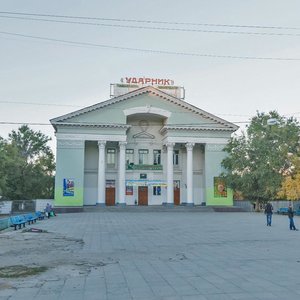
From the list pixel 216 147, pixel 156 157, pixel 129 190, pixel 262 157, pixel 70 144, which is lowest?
pixel 129 190

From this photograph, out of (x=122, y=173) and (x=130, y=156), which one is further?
(x=130, y=156)

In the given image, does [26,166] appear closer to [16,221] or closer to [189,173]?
[189,173]

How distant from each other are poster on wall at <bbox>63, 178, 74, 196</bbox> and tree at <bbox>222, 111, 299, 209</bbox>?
757 inches

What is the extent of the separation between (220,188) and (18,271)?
1762 inches

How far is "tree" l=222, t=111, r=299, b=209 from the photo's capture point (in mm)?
48156

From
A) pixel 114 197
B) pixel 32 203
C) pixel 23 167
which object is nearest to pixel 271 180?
pixel 114 197

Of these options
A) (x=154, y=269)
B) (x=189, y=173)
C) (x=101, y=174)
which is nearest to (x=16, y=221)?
(x=154, y=269)

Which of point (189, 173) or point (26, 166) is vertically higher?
point (26, 166)

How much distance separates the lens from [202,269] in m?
10.1

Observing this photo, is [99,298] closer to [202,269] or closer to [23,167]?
[202,269]

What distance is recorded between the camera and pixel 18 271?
387 inches

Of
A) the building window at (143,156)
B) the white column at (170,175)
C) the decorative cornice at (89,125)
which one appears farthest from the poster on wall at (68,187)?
the white column at (170,175)

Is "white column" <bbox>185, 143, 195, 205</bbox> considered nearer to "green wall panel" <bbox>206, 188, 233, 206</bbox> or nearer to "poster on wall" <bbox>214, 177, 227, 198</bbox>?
"green wall panel" <bbox>206, 188, 233, 206</bbox>

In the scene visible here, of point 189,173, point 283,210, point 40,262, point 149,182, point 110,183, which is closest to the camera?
point 40,262
